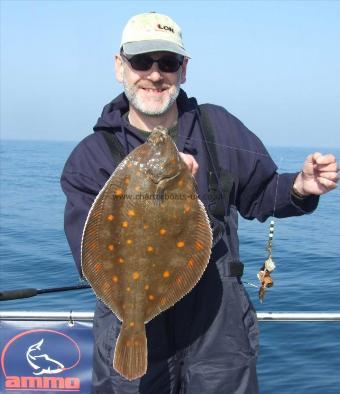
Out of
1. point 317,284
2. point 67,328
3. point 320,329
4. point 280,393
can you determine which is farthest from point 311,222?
point 67,328

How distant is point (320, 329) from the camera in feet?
25.7

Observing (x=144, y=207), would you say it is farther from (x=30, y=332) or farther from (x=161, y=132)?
(x=30, y=332)

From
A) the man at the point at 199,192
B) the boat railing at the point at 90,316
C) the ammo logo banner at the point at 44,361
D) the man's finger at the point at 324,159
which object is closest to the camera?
the man's finger at the point at 324,159

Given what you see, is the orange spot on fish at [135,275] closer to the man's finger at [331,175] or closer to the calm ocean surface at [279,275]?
the man's finger at [331,175]

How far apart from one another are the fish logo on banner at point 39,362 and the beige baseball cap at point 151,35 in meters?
2.37

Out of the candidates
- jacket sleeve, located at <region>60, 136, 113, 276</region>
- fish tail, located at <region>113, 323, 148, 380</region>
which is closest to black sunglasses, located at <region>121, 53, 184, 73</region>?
jacket sleeve, located at <region>60, 136, 113, 276</region>

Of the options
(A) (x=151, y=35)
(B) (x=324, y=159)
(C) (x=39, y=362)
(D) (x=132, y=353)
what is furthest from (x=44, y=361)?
(B) (x=324, y=159)

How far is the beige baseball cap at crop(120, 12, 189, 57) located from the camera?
126 inches

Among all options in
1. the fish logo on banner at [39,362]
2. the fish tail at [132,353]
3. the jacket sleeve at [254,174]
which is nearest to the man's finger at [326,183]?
the jacket sleeve at [254,174]

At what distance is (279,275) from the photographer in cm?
1117

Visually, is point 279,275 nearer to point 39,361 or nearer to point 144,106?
point 39,361

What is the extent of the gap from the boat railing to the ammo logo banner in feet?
0.33

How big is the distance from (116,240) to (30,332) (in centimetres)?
198

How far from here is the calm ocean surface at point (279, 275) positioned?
682 cm
